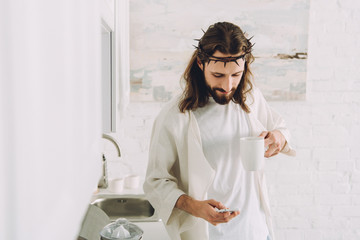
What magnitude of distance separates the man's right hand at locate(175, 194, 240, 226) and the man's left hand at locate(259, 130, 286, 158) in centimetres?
33

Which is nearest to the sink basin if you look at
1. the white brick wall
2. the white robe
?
the white brick wall

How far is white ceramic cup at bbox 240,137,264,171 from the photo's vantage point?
1.25 m

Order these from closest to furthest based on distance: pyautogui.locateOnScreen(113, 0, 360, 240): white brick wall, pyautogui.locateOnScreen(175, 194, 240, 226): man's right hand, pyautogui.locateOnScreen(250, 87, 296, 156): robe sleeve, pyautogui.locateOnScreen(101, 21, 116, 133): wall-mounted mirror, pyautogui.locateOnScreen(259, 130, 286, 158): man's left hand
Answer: pyautogui.locateOnScreen(175, 194, 240, 226): man's right hand < pyautogui.locateOnScreen(101, 21, 116, 133): wall-mounted mirror < pyautogui.locateOnScreen(259, 130, 286, 158): man's left hand < pyautogui.locateOnScreen(250, 87, 296, 156): robe sleeve < pyautogui.locateOnScreen(113, 0, 360, 240): white brick wall

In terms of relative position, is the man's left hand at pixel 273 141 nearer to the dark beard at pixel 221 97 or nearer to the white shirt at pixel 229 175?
the white shirt at pixel 229 175

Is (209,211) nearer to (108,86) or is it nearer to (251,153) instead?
(251,153)

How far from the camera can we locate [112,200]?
6.58ft

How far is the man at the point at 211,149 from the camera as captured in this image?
4.26 feet

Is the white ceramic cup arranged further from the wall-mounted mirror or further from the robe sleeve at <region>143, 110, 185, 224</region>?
the wall-mounted mirror

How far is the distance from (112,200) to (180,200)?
2.68ft

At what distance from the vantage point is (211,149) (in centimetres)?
136

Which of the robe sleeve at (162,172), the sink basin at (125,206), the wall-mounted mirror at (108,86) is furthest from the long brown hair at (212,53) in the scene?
the sink basin at (125,206)

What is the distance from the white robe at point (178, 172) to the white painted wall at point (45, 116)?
3.37 ft

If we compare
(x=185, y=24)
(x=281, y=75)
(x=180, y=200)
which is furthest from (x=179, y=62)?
(x=180, y=200)

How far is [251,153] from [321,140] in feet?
4.99
